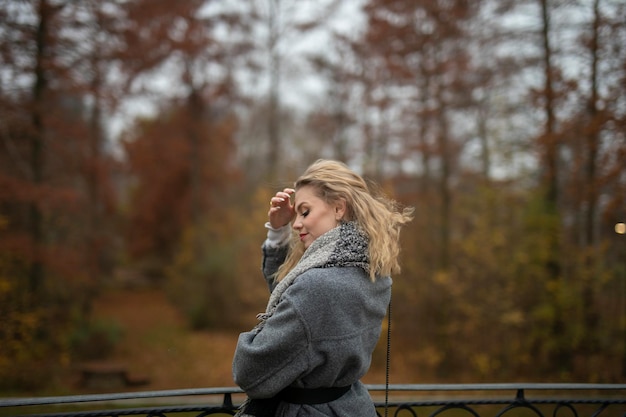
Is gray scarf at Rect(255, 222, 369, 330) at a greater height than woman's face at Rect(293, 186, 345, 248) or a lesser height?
lesser

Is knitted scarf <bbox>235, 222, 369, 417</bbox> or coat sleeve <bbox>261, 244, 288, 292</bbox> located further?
coat sleeve <bbox>261, 244, 288, 292</bbox>

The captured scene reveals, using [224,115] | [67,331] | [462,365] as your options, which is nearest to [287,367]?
[462,365]

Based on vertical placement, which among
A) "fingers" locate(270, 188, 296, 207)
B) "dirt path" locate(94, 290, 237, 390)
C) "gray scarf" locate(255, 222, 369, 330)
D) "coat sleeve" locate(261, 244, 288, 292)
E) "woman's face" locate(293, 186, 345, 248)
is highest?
"fingers" locate(270, 188, 296, 207)

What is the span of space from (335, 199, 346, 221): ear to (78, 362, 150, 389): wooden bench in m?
9.96

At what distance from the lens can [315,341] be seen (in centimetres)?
172

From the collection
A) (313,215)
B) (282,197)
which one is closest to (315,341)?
(313,215)

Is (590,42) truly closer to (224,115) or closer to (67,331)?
(67,331)

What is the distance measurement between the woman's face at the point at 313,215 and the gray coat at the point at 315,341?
237 mm

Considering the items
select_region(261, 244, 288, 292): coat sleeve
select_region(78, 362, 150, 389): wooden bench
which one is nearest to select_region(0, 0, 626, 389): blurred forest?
select_region(78, 362, 150, 389): wooden bench

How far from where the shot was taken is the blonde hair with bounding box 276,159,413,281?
194 centimetres

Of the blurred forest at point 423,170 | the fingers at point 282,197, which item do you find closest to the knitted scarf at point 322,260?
the fingers at point 282,197

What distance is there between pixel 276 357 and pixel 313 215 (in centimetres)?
57

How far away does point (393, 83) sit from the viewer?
12.9 metres

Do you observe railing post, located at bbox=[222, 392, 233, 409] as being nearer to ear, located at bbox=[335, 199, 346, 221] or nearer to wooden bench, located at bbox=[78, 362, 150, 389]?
ear, located at bbox=[335, 199, 346, 221]
